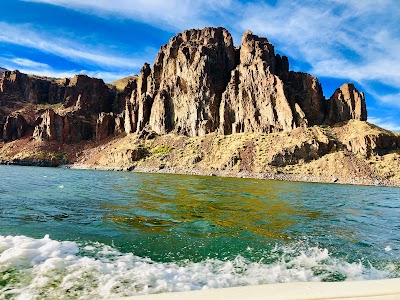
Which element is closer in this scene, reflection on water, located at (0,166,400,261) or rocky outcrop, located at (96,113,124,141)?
reflection on water, located at (0,166,400,261)

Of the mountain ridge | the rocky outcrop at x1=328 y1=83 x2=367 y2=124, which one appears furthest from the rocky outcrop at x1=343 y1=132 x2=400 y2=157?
the rocky outcrop at x1=328 y1=83 x2=367 y2=124

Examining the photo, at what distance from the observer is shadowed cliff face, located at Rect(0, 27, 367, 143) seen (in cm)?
13962

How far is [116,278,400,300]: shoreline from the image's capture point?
10.4 feet

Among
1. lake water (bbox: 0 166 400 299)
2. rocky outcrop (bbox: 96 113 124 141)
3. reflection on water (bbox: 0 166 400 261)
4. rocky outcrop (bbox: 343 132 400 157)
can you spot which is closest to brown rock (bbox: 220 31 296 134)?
rocky outcrop (bbox: 343 132 400 157)

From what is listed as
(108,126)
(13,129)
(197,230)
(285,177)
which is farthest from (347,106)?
(13,129)

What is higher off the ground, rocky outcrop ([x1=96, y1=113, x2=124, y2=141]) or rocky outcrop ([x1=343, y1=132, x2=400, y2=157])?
rocky outcrop ([x1=96, y1=113, x2=124, y2=141])

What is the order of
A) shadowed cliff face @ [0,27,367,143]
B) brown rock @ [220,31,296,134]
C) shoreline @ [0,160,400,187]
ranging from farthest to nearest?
shadowed cliff face @ [0,27,367,143] < brown rock @ [220,31,296,134] < shoreline @ [0,160,400,187]

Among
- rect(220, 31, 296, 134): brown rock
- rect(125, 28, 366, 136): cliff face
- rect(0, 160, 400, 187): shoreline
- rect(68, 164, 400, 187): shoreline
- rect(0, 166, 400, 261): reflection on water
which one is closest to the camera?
rect(0, 166, 400, 261): reflection on water

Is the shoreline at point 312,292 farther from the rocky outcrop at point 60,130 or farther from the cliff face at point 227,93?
the rocky outcrop at point 60,130

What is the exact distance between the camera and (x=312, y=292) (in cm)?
330

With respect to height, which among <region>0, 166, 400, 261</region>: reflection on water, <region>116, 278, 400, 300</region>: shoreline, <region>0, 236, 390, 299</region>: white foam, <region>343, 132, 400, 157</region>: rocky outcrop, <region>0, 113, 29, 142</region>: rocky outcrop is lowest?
<region>0, 166, 400, 261</region>: reflection on water

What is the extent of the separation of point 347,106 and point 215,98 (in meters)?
63.3

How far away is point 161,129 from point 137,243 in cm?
15379

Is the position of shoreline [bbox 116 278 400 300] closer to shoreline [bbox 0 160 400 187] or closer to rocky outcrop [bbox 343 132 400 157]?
shoreline [bbox 0 160 400 187]
